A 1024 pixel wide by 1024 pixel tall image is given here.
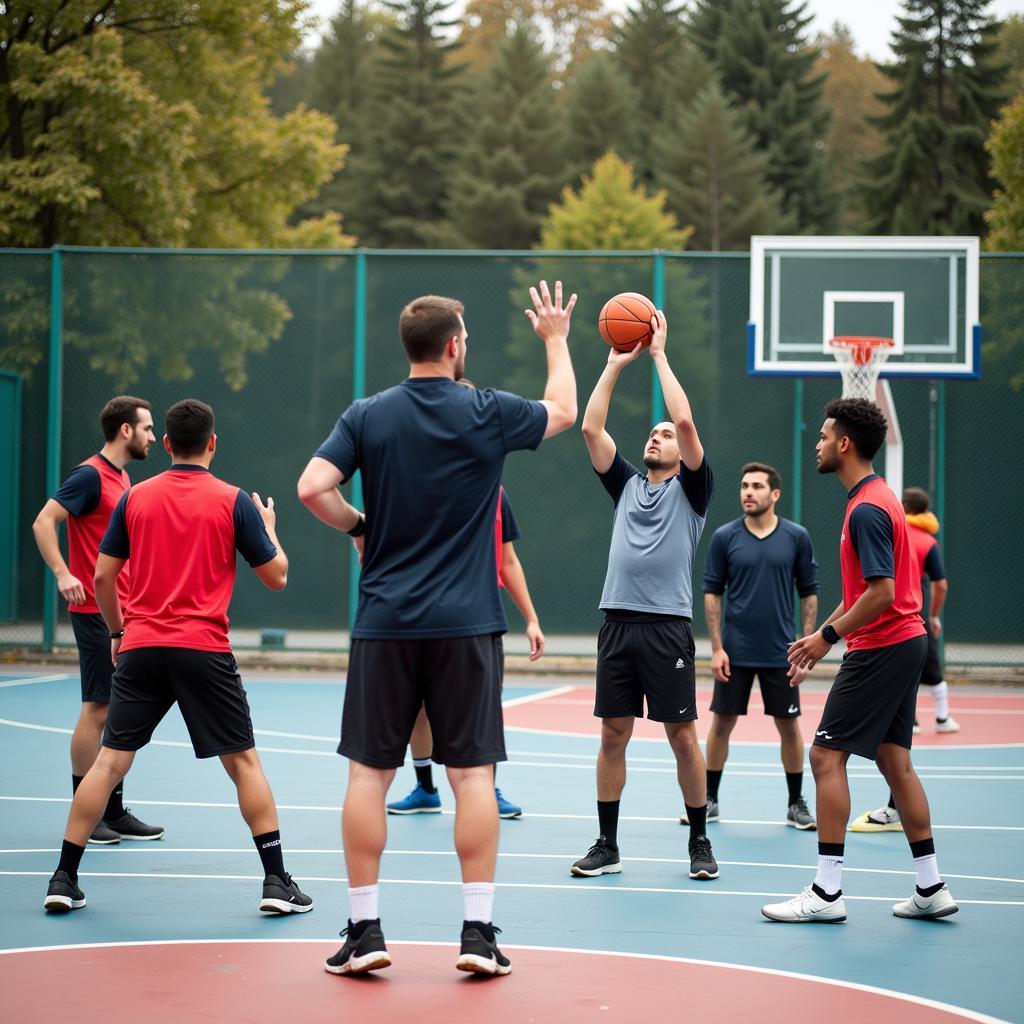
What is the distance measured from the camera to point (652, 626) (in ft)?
22.8

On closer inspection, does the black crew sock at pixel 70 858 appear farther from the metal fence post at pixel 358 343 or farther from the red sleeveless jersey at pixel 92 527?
the metal fence post at pixel 358 343

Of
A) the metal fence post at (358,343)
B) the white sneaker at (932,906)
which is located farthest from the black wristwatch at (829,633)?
the metal fence post at (358,343)

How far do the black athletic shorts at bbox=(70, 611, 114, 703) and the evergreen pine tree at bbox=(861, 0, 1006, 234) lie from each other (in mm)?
28811

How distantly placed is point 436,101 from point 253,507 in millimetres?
36256

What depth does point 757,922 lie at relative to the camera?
5871mm

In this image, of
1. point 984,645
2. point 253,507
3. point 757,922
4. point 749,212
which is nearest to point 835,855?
point 757,922

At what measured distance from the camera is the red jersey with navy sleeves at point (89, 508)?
23.3 feet

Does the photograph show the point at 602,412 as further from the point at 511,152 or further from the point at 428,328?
the point at 511,152

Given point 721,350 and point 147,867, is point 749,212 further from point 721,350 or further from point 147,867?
point 147,867

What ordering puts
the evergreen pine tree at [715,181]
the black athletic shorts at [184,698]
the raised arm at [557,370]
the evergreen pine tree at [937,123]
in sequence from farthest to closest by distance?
the evergreen pine tree at [715,181]
the evergreen pine tree at [937,123]
the black athletic shorts at [184,698]
the raised arm at [557,370]

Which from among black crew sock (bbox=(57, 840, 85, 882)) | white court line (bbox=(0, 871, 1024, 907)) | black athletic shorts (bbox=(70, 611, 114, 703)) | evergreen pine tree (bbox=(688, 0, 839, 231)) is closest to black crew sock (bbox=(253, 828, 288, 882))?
white court line (bbox=(0, 871, 1024, 907))

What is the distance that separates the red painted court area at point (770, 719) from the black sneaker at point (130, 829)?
4.81 metres

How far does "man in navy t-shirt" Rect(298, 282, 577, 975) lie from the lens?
4.98 meters

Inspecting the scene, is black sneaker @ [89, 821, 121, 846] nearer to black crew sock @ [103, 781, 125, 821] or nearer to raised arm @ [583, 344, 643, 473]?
black crew sock @ [103, 781, 125, 821]
